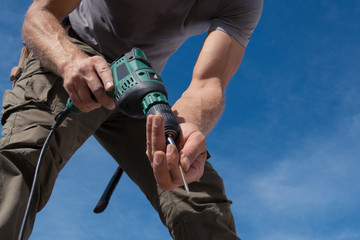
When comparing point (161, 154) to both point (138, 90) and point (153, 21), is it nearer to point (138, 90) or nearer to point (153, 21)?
point (138, 90)

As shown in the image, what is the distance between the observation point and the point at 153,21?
255 cm

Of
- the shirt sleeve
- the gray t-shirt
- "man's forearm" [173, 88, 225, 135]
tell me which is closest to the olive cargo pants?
the gray t-shirt

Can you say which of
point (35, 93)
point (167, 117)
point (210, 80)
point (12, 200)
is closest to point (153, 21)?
point (210, 80)

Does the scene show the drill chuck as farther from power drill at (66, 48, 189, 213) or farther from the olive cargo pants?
the olive cargo pants

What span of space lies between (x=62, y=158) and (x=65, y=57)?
56 centimetres

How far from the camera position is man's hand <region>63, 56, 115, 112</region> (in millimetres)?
1709

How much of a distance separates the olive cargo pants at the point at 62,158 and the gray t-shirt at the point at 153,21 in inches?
6.0

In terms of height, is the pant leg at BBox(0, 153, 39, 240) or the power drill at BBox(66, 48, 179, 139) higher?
the power drill at BBox(66, 48, 179, 139)

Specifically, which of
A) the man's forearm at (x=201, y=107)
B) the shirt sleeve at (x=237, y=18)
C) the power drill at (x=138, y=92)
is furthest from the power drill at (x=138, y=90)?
the shirt sleeve at (x=237, y=18)

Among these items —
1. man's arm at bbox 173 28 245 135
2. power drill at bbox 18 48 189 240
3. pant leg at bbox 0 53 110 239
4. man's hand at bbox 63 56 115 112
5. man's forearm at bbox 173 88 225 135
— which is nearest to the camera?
power drill at bbox 18 48 189 240

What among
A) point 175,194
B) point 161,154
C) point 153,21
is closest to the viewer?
point 161,154

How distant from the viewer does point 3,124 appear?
7.59 ft

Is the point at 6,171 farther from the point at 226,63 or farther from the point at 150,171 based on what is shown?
the point at 226,63

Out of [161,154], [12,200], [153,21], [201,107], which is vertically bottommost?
[12,200]
